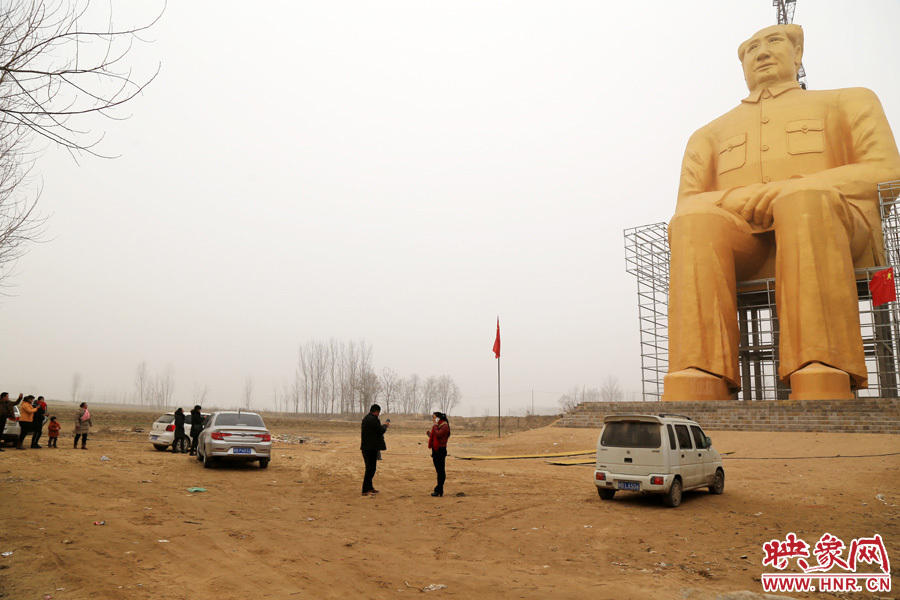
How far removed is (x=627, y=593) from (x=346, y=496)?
6.55 metres

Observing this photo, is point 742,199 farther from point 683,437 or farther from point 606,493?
point 606,493

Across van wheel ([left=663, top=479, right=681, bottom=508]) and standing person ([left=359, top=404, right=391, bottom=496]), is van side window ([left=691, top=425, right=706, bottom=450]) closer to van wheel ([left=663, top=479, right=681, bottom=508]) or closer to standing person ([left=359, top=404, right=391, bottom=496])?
van wheel ([left=663, top=479, right=681, bottom=508])

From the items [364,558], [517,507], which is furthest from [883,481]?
[364,558]

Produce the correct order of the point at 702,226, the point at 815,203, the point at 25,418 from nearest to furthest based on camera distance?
1. the point at 25,418
2. the point at 815,203
3. the point at 702,226

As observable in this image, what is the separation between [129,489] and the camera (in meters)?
10.7

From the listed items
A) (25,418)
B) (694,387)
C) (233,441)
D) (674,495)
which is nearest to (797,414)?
(694,387)

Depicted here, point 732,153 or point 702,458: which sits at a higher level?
point 732,153

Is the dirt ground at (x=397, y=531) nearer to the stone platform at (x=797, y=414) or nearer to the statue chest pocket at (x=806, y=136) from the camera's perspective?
the stone platform at (x=797, y=414)

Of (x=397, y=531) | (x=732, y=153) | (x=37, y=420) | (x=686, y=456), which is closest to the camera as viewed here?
(x=397, y=531)

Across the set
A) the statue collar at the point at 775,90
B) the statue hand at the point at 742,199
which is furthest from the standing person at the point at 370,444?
the statue collar at the point at 775,90

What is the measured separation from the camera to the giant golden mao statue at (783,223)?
66.3ft

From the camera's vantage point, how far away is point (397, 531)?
26.6 ft

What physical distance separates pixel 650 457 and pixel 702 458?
1.68m

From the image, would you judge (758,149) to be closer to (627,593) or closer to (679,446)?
(679,446)
